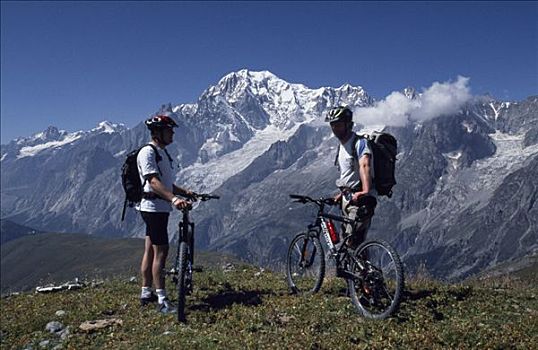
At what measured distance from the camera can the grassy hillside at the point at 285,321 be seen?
9570 millimetres

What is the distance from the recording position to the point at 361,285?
11.2m

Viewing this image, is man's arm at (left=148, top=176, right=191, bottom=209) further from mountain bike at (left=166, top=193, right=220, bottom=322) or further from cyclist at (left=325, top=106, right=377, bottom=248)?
cyclist at (left=325, top=106, right=377, bottom=248)

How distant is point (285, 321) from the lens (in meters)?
11.3

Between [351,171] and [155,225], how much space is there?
4.62 m

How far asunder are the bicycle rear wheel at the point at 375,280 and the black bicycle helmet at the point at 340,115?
8.95 ft

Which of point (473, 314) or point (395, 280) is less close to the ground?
point (395, 280)

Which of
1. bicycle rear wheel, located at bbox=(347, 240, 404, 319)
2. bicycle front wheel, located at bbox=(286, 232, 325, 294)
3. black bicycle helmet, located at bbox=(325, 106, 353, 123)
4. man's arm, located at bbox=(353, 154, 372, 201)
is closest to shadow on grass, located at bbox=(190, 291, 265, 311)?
bicycle front wheel, located at bbox=(286, 232, 325, 294)

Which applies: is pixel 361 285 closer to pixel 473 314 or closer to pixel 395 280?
pixel 395 280

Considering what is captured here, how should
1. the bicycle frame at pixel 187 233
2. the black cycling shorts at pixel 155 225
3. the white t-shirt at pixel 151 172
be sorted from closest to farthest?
the white t-shirt at pixel 151 172 → the black cycling shorts at pixel 155 225 → the bicycle frame at pixel 187 233

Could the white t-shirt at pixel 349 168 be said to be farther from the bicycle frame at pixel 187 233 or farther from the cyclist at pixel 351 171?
the bicycle frame at pixel 187 233

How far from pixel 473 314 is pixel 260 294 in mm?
5430

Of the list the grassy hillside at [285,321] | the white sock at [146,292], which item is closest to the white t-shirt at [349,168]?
the grassy hillside at [285,321]

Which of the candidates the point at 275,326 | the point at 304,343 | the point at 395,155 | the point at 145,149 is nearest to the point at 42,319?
the point at 145,149

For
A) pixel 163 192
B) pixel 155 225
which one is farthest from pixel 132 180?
pixel 155 225
